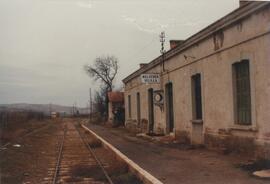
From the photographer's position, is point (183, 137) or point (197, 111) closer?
point (197, 111)

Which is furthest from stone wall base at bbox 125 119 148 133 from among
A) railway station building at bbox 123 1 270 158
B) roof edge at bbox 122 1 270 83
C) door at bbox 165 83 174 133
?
roof edge at bbox 122 1 270 83

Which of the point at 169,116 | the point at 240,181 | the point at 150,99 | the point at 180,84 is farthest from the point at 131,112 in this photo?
the point at 240,181

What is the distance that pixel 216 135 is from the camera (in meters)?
15.6

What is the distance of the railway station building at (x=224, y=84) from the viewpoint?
479 inches

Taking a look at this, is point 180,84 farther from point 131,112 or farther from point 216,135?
point 131,112

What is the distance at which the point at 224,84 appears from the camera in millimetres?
14852

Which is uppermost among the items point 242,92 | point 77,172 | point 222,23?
point 222,23

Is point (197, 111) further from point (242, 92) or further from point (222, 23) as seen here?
point (222, 23)

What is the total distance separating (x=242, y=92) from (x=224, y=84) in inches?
47.6

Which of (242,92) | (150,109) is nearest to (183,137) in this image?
(242,92)

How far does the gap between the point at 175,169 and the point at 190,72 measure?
764cm

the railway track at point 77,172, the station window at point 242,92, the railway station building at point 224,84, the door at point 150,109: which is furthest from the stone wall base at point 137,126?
the station window at point 242,92

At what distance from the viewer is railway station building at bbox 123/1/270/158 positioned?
479 inches

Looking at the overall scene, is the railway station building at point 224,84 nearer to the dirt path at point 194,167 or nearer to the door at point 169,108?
the door at point 169,108
